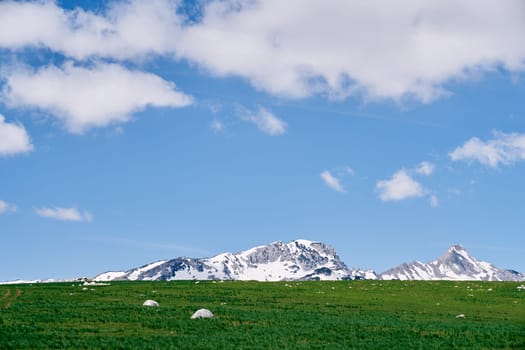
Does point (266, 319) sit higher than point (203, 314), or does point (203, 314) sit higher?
point (203, 314)

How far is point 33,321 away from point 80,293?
25.2 m

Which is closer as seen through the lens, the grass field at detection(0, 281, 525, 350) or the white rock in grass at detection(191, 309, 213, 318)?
the grass field at detection(0, 281, 525, 350)

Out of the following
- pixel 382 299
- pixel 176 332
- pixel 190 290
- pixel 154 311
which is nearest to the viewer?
pixel 176 332

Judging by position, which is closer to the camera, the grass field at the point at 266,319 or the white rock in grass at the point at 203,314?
the grass field at the point at 266,319

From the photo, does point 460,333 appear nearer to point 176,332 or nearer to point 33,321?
point 176,332

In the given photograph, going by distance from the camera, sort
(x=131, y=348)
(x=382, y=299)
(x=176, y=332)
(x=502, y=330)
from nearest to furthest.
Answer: (x=131, y=348) → (x=176, y=332) → (x=502, y=330) → (x=382, y=299)

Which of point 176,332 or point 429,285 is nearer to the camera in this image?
point 176,332

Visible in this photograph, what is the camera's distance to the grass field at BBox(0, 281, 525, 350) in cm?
3562

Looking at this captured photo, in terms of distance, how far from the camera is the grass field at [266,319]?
35.6 m

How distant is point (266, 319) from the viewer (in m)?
45.2

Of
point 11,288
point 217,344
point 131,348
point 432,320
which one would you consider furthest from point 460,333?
point 11,288

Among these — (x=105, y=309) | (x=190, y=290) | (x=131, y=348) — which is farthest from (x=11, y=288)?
(x=131, y=348)

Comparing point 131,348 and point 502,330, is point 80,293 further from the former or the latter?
point 502,330

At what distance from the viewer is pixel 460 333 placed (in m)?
40.1
